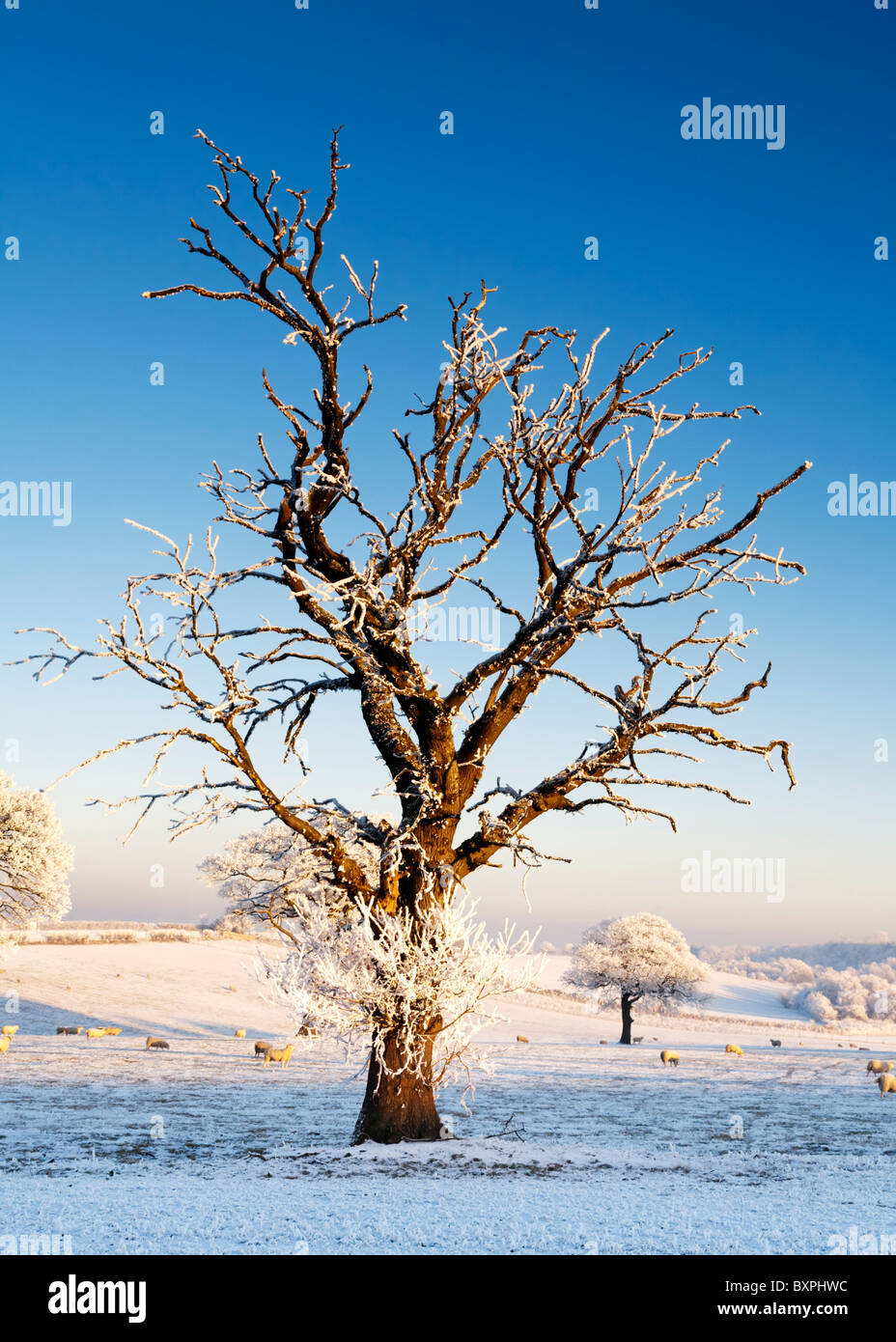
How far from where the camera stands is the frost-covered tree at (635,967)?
2077 inches

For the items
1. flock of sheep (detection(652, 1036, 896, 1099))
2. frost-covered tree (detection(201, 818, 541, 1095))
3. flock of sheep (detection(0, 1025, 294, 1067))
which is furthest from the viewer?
flock of sheep (detection(0, 1025, 294, 1067))

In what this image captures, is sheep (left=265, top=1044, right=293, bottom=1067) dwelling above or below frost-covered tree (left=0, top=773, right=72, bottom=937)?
below

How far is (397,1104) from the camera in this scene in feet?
43.4

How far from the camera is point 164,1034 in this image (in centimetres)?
4062

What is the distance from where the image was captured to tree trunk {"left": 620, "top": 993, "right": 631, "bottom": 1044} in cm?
5056

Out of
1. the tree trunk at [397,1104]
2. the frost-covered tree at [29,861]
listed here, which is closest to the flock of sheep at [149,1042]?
the frost-covered tree at [29,861]

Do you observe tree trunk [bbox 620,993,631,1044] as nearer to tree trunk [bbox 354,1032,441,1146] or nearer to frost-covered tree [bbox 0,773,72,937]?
frost-covered tree [bbox 0,773,72,937]

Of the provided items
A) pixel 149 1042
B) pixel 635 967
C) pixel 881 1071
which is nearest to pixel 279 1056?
pixel 149 1042

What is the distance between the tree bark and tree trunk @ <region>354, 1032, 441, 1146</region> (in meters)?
40.6

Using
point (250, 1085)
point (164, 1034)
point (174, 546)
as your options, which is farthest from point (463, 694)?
point (164, 1034)

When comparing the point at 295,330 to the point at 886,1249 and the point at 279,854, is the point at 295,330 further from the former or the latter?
the point at 886,1249

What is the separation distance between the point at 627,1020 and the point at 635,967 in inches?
115

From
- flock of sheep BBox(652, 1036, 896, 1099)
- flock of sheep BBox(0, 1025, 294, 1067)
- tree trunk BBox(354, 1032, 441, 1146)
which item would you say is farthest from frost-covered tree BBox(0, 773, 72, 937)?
tree trunk BBox(354, 1032, 441, 1146)

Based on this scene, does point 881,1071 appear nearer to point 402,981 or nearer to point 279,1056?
point 279,1056
